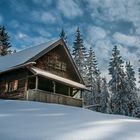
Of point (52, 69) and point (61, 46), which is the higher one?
point (61, 46)

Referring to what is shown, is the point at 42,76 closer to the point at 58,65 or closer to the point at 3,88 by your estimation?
the point at 3,88

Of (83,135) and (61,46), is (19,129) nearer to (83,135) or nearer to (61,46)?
(83,135)

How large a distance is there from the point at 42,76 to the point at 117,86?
67.7ft

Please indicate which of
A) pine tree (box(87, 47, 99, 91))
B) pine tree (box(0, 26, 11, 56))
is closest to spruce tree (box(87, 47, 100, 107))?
pine tree (box(87, 47, 99, 91))

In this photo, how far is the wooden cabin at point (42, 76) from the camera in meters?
22.7

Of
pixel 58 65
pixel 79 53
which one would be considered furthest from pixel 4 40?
pixel 58 65

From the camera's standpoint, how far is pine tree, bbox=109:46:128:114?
39281 mm

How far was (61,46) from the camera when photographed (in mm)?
27938

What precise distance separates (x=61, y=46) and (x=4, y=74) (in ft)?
21.8

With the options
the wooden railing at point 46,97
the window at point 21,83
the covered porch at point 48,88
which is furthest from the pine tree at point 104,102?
the window at point 21,83

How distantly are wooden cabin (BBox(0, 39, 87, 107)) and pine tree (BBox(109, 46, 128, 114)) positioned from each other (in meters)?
11.5

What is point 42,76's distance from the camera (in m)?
22.8

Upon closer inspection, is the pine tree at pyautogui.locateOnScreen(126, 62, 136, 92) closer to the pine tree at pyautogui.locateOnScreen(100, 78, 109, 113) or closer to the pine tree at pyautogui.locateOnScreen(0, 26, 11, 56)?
the pine tree at pyautogui.locateOnScreen(100, 78, 109, 113)

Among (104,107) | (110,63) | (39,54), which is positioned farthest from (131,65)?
(39,54)
